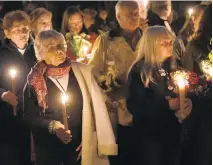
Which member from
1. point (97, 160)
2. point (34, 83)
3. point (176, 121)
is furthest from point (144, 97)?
point (34, 83)

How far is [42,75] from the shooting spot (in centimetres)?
486

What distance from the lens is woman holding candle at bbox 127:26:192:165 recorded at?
17.1 ft

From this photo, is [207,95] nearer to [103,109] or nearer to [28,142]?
[103,109]

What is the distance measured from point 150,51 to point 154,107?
19.8 inches

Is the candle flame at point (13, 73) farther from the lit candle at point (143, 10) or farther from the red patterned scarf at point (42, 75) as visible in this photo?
the lit candle at point (143, 10)

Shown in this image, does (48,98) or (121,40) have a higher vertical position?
(121,40)

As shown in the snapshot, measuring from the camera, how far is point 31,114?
4887 millimetres

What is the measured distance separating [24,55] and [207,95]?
71.0 inches

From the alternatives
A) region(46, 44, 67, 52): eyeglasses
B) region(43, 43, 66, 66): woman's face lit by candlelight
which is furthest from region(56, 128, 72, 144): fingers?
region(46, 44, 67, 52): eyeglasses

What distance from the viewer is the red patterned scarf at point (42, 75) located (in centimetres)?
484

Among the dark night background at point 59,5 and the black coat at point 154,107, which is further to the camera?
the dark night background at point 59,5

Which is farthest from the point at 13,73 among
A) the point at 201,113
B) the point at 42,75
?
the point at 201,113

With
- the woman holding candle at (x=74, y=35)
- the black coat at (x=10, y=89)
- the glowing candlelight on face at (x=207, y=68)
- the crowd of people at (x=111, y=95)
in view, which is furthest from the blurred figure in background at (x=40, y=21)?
the glowing candlelight on face at (x=207, y=68)

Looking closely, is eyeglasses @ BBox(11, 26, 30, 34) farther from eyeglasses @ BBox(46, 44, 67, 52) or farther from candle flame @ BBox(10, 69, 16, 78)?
eyeglasses @ BBox(46, 44, 67, 52)
